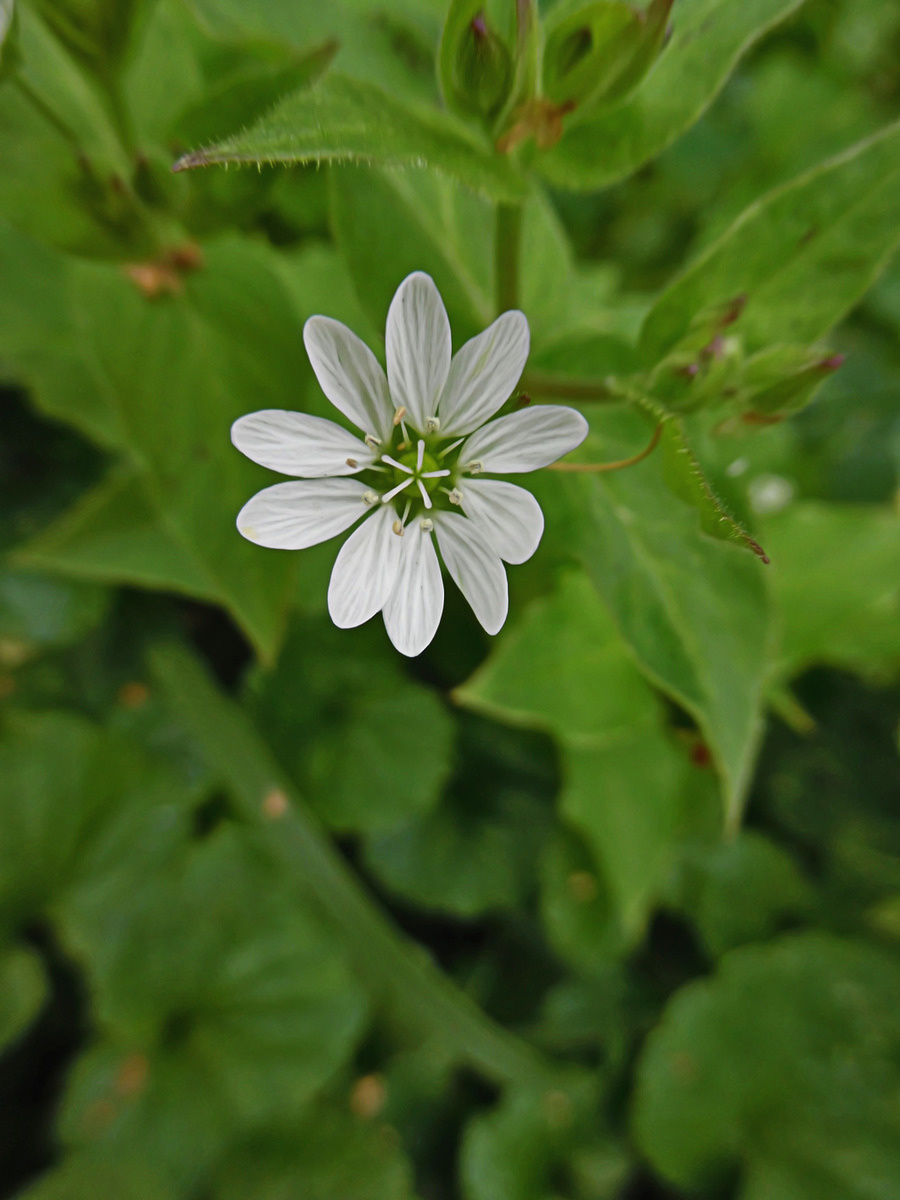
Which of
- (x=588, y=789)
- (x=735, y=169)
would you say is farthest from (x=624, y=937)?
(x=735, y=169)

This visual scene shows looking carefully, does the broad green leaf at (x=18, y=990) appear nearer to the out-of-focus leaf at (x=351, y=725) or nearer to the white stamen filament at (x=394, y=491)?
the out-of-focus leaf at (x=351, y=725)

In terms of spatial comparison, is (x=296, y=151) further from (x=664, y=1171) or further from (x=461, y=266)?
(x=664, y=1171)

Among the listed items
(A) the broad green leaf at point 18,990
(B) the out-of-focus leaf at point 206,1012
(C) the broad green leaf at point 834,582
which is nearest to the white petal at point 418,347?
(C) the broad green leaf at point 834,582

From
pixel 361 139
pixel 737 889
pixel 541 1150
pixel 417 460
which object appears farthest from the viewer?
pixel 737 889

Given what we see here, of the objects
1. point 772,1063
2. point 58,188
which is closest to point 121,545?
point 58,188

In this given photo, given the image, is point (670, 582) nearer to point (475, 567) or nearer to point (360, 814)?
point (475, 567)
